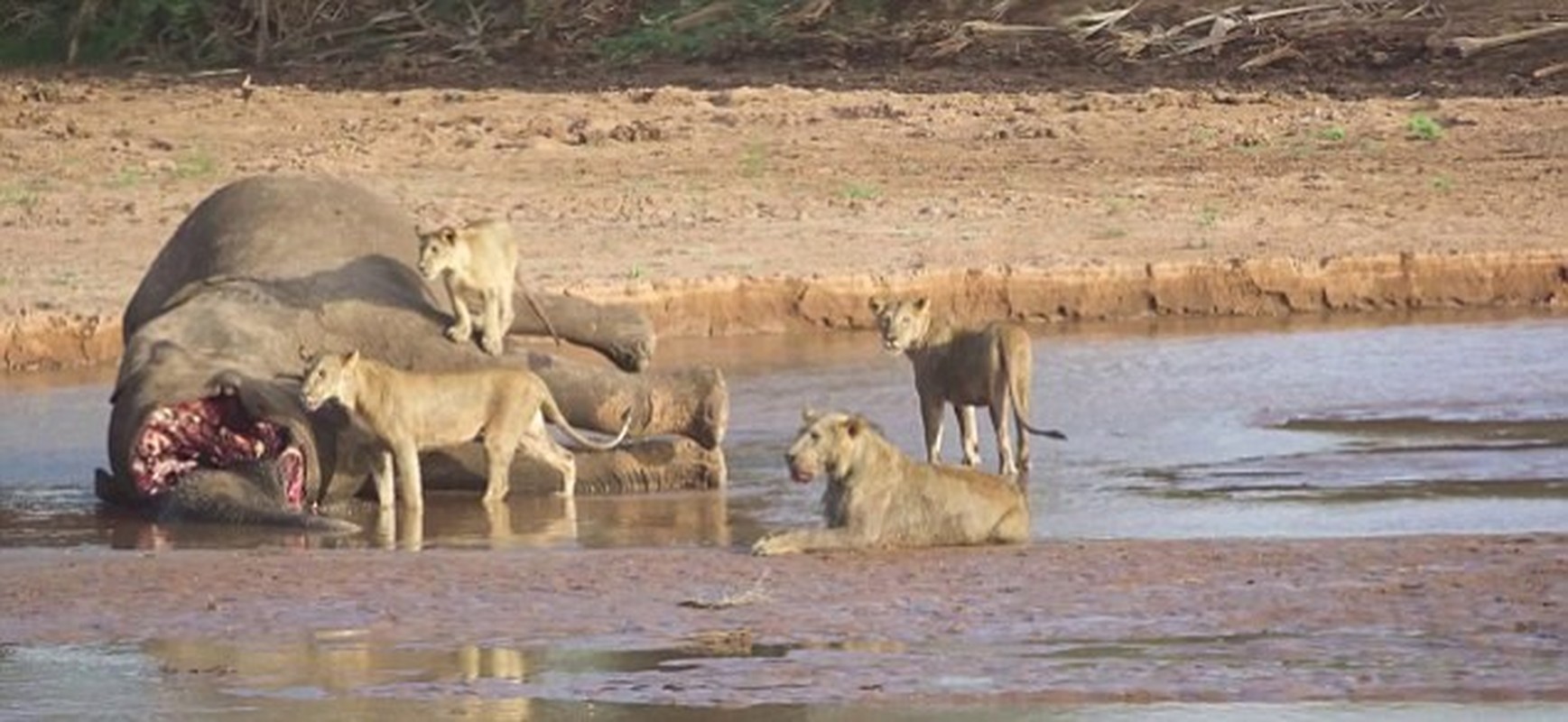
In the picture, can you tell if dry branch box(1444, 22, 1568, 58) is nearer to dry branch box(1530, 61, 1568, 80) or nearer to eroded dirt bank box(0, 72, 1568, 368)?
dry branch box(1530, 61, 1568, 80)

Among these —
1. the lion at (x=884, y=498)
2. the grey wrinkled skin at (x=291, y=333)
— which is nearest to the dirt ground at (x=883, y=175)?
the grey wrinkled skin at (x=291, y=333)

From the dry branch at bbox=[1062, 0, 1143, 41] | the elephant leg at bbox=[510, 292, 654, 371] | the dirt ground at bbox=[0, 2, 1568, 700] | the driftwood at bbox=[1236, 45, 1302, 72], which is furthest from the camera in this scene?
the dry branch at bbox=[1062, 0, 1143, 41]

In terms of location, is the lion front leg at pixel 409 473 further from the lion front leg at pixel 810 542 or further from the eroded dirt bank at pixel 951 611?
the lion front leg at pixel 810 542

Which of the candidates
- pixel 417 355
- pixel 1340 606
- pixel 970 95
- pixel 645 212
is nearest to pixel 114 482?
pixel 417 355

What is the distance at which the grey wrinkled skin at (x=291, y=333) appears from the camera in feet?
45.4

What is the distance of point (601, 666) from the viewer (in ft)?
33.7

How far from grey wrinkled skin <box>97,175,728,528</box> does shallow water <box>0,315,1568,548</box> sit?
0.93 feet

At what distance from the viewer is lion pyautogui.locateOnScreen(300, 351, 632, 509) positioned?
45.3 ft

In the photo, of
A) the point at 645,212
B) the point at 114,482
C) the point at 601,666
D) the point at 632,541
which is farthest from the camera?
the point at 645,212

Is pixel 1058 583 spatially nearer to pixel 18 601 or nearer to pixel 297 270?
pixel 18 601

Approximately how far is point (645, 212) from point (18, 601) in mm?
11239

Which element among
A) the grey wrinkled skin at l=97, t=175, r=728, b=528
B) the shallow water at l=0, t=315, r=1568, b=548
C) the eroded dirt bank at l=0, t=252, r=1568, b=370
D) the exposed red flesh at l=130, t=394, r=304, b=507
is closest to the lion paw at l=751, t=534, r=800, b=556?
the shallow water at l=0, t=315, r=1568, b=548

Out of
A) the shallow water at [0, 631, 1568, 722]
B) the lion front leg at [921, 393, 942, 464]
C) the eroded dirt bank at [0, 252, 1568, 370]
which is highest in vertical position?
the eroded dirt bank at [0, 252, 1568, 370]

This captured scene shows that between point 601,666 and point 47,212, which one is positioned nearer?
point 601,666
